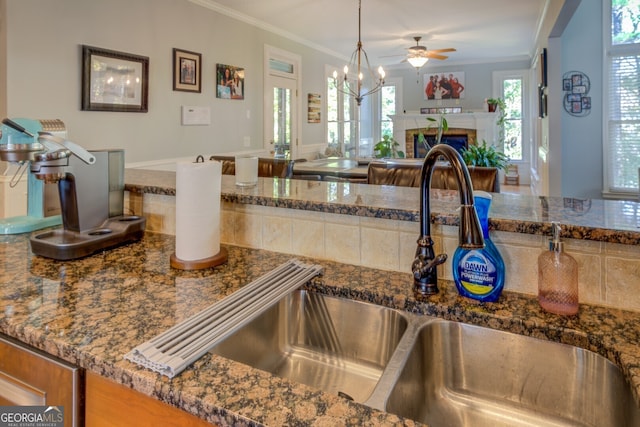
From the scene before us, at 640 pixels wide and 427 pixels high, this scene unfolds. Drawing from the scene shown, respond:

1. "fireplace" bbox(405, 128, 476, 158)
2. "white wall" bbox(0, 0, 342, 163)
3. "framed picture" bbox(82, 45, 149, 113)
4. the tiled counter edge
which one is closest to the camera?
the tiled counter edge

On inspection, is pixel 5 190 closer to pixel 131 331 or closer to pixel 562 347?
pixel 131 331

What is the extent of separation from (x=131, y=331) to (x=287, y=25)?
541 centimetres

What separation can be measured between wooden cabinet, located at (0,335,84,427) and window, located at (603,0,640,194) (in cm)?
473

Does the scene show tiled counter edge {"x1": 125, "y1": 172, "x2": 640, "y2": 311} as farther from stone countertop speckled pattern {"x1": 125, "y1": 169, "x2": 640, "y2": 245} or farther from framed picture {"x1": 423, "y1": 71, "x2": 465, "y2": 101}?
framed picture {"x1": 423, "y1": 71, "x2": 465, "y2": 101}

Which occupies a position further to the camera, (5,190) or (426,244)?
(5,190)

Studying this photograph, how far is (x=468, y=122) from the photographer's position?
834cm

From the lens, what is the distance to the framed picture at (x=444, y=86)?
28.0 feet

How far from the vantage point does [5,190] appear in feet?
9.48

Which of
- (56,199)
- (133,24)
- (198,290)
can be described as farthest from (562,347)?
(133,24)

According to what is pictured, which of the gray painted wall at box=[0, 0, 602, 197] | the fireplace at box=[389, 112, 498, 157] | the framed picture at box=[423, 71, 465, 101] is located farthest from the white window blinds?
the framed picture at box=[423, 71, 465, 101]

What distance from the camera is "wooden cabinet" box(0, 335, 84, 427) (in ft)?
2.26

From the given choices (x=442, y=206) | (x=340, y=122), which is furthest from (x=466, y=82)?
(x=442, y=206)

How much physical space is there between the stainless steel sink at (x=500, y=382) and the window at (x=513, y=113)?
837cm

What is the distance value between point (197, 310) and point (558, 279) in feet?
2.35
